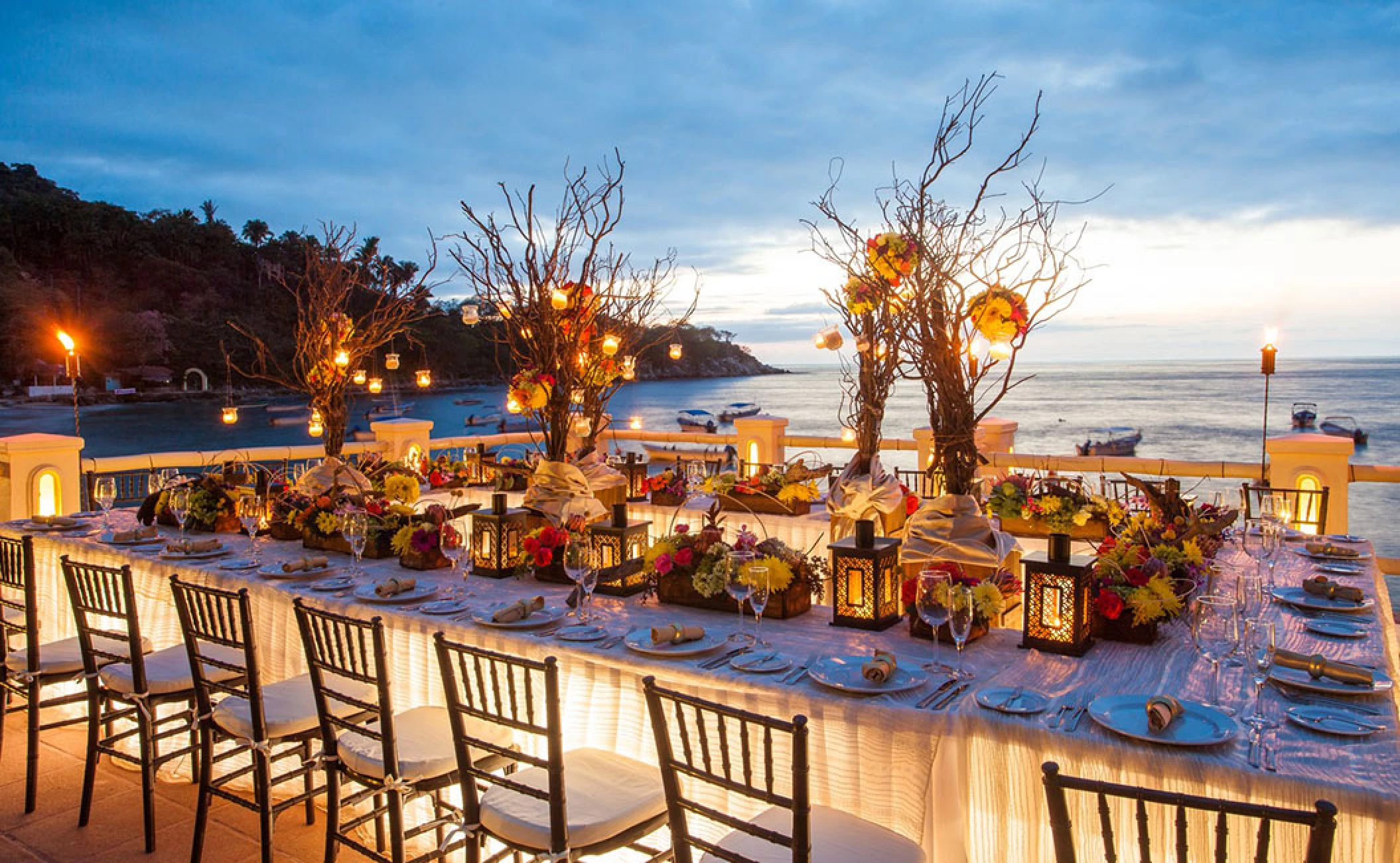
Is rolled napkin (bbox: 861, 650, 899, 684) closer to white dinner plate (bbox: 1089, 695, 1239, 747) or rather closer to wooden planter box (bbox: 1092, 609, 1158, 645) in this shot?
white dinner plate (bbox: 1089, 695, 1239, 747)

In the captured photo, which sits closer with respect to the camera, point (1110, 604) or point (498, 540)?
point (1110, 604)

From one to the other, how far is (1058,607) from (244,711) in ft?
8.15

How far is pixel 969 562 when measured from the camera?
9.15 ft

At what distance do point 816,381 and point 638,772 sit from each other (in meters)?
92.3

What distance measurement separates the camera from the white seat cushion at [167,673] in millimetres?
3072

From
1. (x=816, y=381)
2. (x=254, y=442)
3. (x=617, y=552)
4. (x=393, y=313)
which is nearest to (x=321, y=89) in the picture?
(x=393, y=313)

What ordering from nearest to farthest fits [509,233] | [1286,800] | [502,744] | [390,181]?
[1286,800], [502,744], [509,233], [390,181]

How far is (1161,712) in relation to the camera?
70.4 inches

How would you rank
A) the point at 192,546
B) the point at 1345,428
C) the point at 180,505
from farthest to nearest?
the point at 1345,428
the point at 180,505
the point at 192,546

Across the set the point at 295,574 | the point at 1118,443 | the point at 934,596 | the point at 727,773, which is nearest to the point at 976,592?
the point at 934,596

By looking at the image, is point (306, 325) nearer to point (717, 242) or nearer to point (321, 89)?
point (717, 242)

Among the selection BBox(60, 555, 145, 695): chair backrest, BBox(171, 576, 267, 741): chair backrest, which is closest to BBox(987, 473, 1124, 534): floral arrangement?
BBox(171, 576, 267, 741): chair backrest

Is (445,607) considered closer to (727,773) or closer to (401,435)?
(727,773)

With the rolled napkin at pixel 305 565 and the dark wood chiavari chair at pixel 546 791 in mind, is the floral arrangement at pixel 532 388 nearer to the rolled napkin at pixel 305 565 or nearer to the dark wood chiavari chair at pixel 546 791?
the rolled napkin at pixel 305 565
